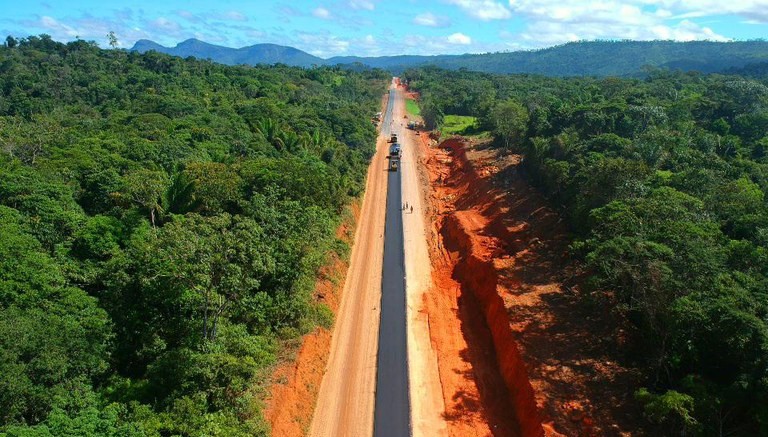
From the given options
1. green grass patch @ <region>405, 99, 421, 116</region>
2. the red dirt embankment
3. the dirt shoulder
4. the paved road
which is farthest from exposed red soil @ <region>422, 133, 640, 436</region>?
green grass patch @ <region>405, 99, 421, 116</region>

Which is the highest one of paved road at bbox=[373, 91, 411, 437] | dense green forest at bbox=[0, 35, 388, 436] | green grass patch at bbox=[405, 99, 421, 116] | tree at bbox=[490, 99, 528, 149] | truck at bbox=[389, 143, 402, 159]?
green grass patch at bbox=[405, 99, 421, 116]

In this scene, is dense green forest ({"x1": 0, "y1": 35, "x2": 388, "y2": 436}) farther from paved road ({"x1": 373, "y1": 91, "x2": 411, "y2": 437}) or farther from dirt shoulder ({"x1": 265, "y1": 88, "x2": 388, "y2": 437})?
paved road ({"x1": 373, "y1": 91, "x2": 411, "y2": 437})

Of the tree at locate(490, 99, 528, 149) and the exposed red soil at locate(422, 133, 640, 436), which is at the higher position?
the tree at locate(490, 99, 528, 149)

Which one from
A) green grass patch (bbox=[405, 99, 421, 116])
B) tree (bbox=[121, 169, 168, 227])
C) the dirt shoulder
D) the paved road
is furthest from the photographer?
green grass patch (bbox=[405, 99, 421, 116])

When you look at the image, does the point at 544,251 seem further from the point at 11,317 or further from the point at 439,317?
the point at 11,317

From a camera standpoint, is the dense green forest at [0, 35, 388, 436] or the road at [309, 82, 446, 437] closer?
the dense green forest at [0, 35, 388, 436]

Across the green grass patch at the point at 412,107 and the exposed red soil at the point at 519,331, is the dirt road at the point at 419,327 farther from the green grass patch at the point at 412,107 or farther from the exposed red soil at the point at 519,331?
the green grass patch at the point at 412,107

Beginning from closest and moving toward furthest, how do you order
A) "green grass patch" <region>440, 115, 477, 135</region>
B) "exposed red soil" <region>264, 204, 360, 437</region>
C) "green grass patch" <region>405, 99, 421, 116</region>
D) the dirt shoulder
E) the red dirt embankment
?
"exposed red soil" <region>264, 204, 360, 437</region> < the dirt shoulder < the red dirt embankment < "green grass patch" <region>440, 115, 477, 135</region> < "green grass patch" <region>405, 99, 421, 116</region>
